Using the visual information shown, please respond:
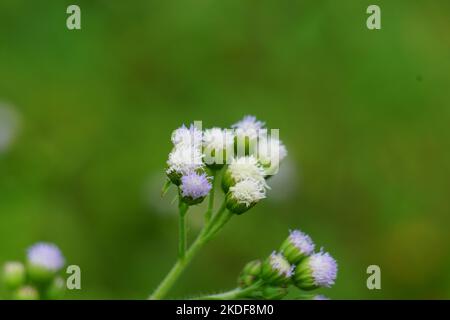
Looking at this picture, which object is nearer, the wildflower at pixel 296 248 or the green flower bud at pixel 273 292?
the green flower bud at pixel 273 292

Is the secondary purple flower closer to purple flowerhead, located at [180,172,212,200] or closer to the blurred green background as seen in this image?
purple flowerhead, located at [180,172,212,200]

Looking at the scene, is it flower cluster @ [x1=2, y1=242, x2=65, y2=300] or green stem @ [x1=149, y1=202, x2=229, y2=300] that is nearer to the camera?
green stem @ [x1=149, y1=202, x2=229, y2=300]

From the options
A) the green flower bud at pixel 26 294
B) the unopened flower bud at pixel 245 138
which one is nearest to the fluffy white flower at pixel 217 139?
the unopened flower bud at pixel 245 138

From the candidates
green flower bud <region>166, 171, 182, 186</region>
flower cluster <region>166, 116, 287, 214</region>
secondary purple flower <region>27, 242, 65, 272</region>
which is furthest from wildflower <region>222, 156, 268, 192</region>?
secondary purple flower <region>27, 242, 65, 272</region>

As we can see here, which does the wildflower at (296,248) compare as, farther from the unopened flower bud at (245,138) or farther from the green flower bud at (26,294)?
the green flower bud at (26,294)

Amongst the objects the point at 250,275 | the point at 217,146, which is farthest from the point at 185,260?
the point at 217,146
